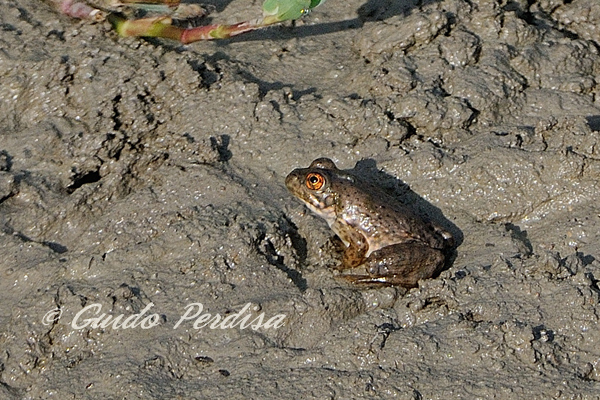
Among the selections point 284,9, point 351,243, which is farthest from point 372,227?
point 284,9

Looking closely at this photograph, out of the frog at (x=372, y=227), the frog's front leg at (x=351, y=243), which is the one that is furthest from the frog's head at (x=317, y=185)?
the frog's front leg at (x=351, y=243)

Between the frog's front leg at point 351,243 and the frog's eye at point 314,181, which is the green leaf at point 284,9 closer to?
the frog's eye at point 314,181

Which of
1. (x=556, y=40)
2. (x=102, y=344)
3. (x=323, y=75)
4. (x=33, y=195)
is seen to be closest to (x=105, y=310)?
(x=102, y=344)

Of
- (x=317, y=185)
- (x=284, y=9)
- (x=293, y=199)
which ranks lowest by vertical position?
(x=293, y=199)

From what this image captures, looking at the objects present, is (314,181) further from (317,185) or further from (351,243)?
(351,243)

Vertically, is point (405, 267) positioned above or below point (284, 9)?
below

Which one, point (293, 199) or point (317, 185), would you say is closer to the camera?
point (317, 185)
